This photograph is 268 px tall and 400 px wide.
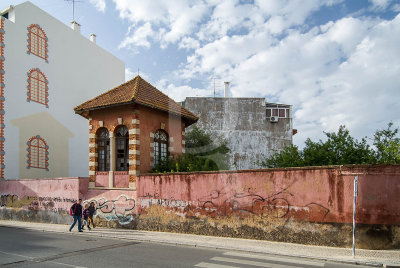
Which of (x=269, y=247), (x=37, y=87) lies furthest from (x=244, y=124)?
(x=269, y=247)

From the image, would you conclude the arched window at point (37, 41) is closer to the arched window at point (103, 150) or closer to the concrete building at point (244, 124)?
the arched window at point (103, 150)

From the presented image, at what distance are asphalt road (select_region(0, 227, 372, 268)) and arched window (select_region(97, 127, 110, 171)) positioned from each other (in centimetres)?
601

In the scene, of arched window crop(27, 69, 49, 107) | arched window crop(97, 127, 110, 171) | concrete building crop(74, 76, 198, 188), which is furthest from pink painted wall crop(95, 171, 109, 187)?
arched window crop(27, 69, 49, 107)

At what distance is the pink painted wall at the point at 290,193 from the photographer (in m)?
10.6

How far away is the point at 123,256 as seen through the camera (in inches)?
373

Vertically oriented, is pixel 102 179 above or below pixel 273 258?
above

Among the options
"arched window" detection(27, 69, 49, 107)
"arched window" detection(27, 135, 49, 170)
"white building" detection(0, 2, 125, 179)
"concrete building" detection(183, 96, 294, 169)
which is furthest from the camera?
"concrete building" detection(183, 96, 294, 169)

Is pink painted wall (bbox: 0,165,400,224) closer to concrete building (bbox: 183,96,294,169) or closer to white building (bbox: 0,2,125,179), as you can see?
white building (bbox: 0,2,125,179)

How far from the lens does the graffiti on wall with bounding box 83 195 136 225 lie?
624 inches

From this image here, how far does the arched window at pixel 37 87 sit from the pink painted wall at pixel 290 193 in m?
15.1

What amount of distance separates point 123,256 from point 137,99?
28.7 feet

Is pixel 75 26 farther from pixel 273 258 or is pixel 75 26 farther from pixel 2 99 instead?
pixel 273 258

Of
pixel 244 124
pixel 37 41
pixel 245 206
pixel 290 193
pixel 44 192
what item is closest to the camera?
pixel 290 193

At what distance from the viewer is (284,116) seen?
3912 centimetres
